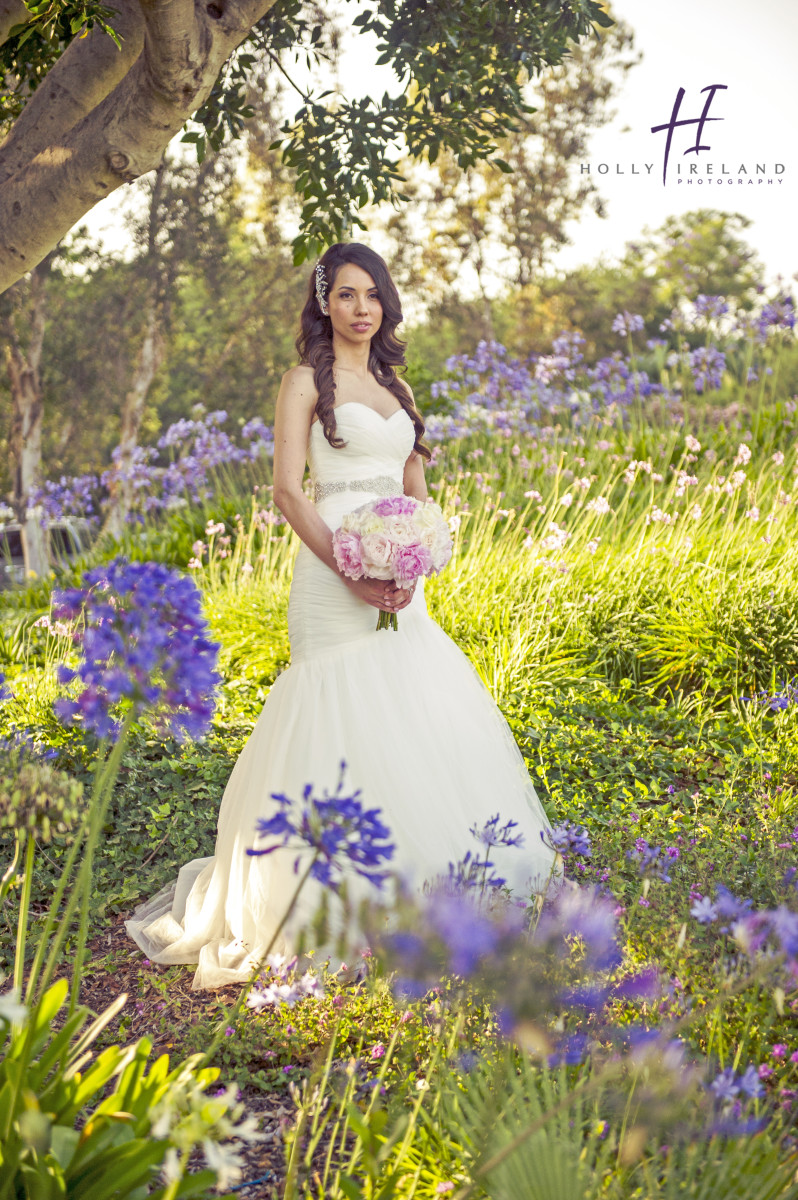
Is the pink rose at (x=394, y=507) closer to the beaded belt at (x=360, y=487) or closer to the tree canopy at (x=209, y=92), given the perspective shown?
the beaded belt at (x=360, y=487)

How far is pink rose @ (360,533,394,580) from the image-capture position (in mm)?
3072

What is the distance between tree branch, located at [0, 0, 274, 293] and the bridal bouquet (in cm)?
155

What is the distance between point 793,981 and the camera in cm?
153

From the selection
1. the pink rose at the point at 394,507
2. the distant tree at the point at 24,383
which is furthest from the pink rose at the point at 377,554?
the distant tree at the point at 24,383

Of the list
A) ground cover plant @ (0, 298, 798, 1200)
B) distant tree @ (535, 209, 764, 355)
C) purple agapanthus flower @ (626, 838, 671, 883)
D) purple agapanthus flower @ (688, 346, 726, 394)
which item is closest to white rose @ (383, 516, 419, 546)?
ground cover plant @ (0, 298, 798, 1200)

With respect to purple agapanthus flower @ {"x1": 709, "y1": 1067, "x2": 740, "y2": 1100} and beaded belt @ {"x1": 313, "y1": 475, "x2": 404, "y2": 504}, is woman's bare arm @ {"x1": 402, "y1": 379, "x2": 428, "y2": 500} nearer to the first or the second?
beaded belt @ {"x1": 313, "y1": 475, "x2": 404, "y2": 504}

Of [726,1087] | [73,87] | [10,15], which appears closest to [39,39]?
Result: [10,15]

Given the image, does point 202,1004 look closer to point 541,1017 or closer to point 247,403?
point 541,1017

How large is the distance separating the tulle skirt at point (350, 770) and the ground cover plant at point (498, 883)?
0.15 meters

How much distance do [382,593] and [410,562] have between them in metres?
0.22

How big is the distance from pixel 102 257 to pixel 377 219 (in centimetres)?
678

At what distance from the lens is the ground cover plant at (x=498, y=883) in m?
1.61

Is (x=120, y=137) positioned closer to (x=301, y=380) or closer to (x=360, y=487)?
(x=301, y=380)

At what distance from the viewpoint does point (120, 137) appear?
332 cm
